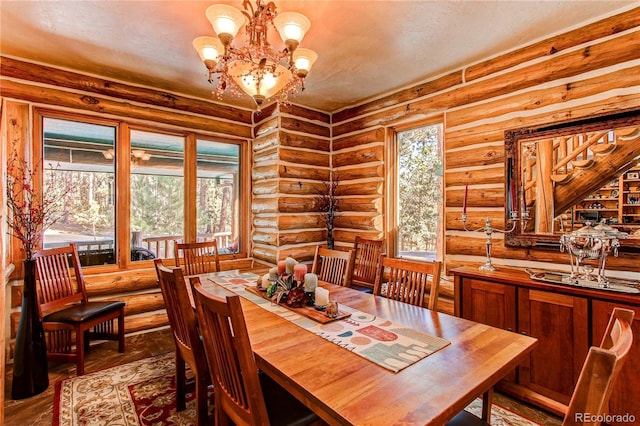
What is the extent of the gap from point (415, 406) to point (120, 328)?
3.20m

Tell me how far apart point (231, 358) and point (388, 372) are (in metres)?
0.63

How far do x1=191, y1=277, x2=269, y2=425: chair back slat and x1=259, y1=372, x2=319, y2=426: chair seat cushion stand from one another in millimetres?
158

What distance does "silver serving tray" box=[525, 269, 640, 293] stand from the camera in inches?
Answer: 78.8

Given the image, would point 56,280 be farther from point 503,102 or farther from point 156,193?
point 503,102

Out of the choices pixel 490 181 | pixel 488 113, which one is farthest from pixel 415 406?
pixel 488 113

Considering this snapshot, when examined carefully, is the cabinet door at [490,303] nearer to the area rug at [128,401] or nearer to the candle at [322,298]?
the area rug at [128,401]

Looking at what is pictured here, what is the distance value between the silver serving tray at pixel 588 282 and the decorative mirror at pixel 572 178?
282 millimetres

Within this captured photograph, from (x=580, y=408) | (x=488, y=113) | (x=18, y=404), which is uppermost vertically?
(x=488, y=113)

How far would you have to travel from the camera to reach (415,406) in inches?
40.3

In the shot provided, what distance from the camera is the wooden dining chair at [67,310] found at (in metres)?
2.74

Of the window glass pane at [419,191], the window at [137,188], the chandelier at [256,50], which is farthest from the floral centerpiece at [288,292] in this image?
the window at [137,188]

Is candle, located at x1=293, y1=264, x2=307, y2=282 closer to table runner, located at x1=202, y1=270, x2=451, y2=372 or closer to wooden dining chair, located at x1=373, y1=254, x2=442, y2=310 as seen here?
table runner, located at x1=202, y1=270, x2=451, y2=372

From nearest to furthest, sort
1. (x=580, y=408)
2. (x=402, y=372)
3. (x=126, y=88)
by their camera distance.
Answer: (x=580, y=408) < (x=402, y=372) < (x=126, y=88)

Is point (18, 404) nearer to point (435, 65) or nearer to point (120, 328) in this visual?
point (120, 328)
